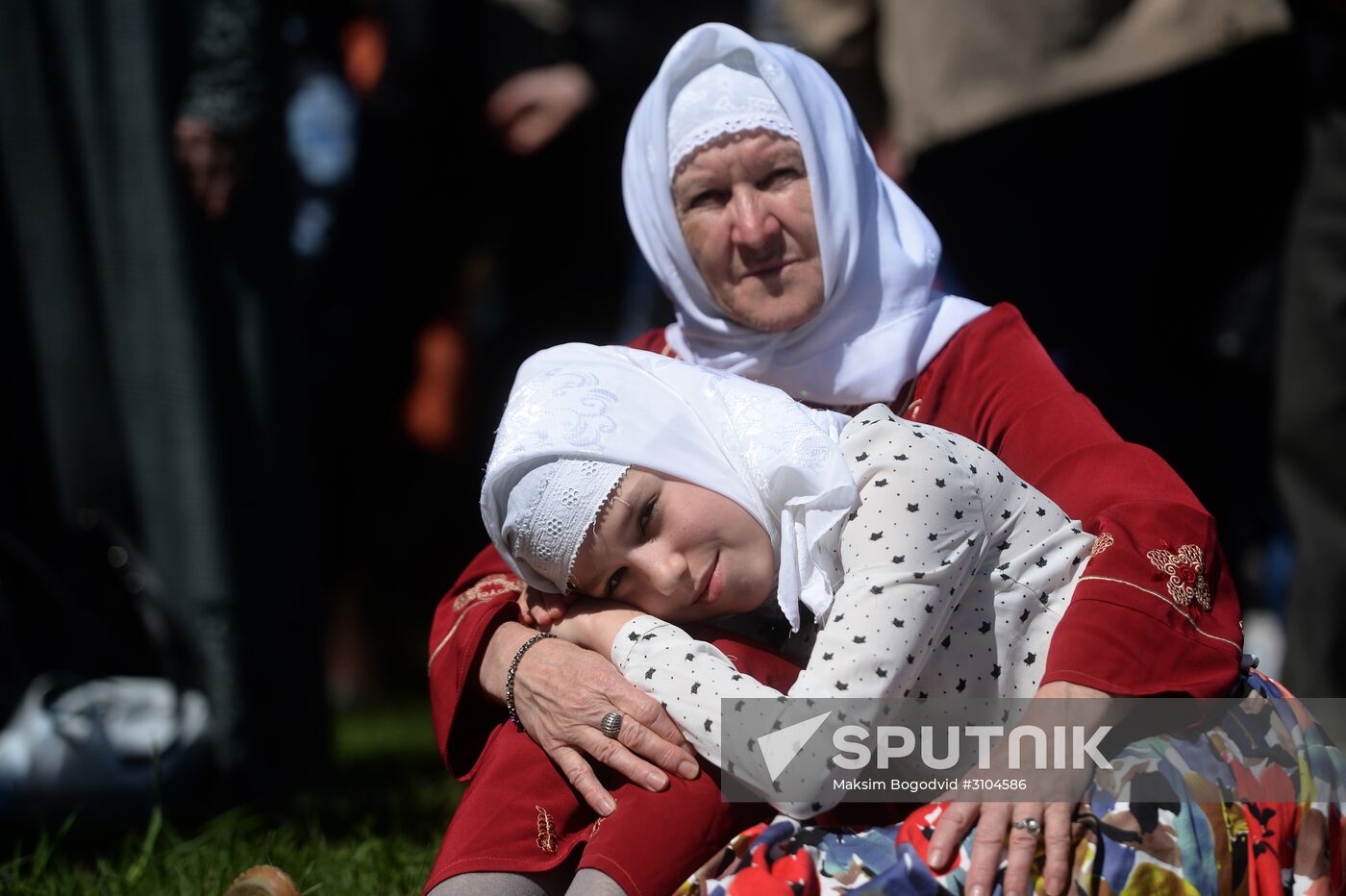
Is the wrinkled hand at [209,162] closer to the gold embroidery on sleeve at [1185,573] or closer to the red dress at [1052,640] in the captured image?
the red dress at [1052,640]

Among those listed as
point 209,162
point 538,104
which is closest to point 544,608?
point 209,162

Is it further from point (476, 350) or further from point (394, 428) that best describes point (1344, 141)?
point (476, 350)

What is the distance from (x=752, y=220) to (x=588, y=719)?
3.55 feet

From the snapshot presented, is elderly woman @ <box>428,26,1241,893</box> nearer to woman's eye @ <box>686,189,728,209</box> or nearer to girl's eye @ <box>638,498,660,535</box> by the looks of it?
woman's eye @ <box>686,189,728,209</box>

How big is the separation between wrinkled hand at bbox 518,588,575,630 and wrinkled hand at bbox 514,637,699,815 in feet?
0.15

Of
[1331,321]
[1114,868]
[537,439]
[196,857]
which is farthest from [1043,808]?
[1331,321]

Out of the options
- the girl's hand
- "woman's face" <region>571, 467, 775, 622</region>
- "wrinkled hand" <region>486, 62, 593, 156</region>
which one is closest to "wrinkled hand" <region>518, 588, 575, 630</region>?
the girl's hand

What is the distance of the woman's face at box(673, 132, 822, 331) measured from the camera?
10.2 feet

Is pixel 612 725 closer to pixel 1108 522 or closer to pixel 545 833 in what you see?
pixel 545 833

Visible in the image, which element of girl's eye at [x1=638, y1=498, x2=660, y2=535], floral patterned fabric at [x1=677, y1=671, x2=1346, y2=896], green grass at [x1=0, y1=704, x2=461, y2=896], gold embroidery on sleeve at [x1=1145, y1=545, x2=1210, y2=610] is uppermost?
girl's eye at [x1=638, y1=498, x2=660, y2=535]

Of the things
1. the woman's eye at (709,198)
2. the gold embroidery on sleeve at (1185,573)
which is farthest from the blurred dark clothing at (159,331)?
the gold embroidery on sleeve at (1185,573)

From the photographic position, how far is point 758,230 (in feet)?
10.1

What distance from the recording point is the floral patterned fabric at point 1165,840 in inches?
87.0

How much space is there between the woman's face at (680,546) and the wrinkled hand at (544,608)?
0.21m
